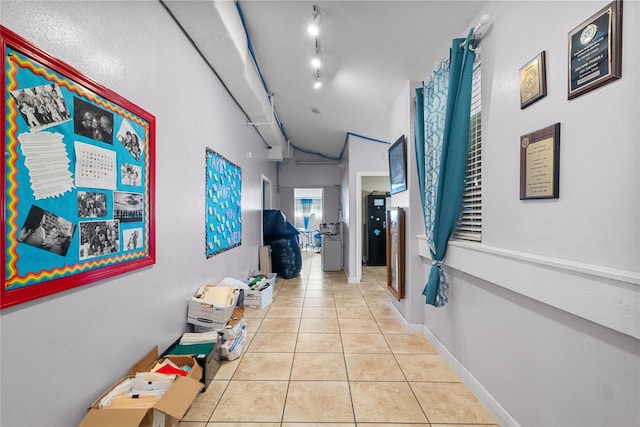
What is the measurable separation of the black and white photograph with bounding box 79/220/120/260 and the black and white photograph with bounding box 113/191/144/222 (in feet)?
0.19

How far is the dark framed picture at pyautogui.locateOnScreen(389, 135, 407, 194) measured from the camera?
10.1ft

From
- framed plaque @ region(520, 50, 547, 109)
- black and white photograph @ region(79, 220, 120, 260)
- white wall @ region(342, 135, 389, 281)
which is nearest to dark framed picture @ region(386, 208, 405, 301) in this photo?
white wall @ region(342, 135, 389, 281)

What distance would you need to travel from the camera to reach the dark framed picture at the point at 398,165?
308 cm

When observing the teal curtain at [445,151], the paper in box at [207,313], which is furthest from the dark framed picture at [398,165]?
the paper in box at [207,313]

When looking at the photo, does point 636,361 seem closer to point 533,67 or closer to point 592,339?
point 592,339

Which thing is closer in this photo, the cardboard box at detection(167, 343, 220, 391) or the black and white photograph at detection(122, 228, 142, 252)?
the black and white photograph at detection(122, 228, 142, 252)

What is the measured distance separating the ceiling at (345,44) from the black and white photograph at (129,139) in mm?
965

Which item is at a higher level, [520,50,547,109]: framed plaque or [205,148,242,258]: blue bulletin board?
[520,50,547,109]: framed plaque

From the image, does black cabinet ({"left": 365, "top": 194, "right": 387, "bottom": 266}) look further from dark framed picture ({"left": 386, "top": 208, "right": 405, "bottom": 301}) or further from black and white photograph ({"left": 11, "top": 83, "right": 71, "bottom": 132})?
black and white photograph ({"left": 11, "top": 83, "right": 71, "bottom": 132})

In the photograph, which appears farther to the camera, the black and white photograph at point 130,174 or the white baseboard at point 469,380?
the white baseboard at point 469,380

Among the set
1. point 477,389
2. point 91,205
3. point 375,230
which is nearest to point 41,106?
point 91,205

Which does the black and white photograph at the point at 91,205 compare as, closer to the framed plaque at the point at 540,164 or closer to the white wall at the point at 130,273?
the white wall at the point at 130,273

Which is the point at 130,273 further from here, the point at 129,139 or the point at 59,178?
the point at 129,139

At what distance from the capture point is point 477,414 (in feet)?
5.67
